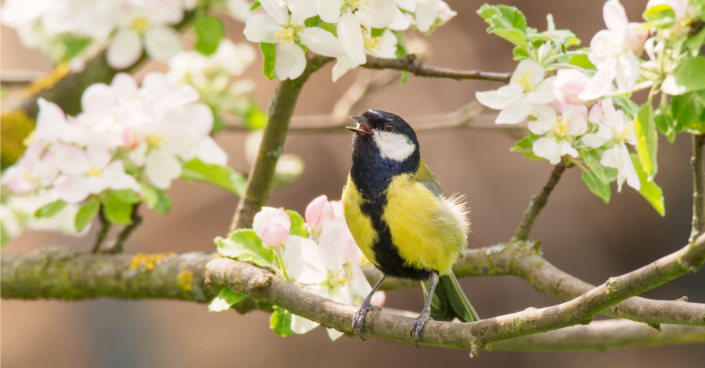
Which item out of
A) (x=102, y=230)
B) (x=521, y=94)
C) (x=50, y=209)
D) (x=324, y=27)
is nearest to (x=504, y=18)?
(x=521, y=94)

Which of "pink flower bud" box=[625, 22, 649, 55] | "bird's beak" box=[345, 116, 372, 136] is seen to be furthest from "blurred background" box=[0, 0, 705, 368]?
"pink flower bud" box=[625, 22, 649, 55]

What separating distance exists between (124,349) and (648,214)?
12.1 ft

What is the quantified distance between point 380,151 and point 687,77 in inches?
53.9

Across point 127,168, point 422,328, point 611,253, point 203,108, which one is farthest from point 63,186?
point 611,253

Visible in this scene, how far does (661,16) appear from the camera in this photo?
1.28 meters

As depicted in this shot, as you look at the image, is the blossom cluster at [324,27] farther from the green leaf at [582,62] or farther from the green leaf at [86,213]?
the green leaf at [86,213]

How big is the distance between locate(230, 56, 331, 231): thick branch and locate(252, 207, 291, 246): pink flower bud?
373mm

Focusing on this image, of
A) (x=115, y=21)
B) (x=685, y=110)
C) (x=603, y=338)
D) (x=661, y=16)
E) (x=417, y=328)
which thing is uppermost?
(x=661, y=16)

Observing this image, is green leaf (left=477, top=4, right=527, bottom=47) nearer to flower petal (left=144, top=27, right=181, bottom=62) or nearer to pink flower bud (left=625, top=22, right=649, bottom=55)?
pink flower bud (left=625, top=22, right=649, bottom=55)

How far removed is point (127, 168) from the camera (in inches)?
90.9

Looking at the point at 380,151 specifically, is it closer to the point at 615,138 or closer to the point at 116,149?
the point at 116,149

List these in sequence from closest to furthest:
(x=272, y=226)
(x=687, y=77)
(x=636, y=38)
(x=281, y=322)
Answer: (x=687, y=77), (x=636, y=38), (x=272, y=226), (x=281, y=322)

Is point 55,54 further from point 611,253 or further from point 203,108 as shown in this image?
point 611,253

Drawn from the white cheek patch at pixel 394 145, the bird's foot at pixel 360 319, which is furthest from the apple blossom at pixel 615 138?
the white cheek patch at pixel 394 145
